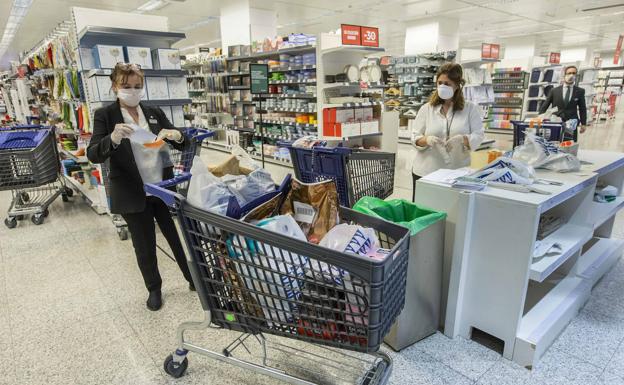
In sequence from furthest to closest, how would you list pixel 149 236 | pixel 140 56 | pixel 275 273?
pixel 140 56 → pixel 149 236 → pixel 275 273

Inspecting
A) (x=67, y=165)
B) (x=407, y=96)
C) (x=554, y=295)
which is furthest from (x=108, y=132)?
(x=407, y=96)

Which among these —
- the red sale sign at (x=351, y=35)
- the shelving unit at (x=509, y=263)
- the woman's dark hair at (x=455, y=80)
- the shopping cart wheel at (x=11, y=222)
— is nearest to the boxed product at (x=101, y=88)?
the shopping cart wheel at (x=11, y=222)

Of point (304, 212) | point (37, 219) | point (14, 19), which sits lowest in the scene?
point (37, 219)

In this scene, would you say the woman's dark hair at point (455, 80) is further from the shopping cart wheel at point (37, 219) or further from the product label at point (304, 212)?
the shopping cart wheel at point (37, 219)

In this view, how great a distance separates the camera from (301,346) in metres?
2.11

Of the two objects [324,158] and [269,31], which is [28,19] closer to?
[269,31]

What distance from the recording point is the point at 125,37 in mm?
3729

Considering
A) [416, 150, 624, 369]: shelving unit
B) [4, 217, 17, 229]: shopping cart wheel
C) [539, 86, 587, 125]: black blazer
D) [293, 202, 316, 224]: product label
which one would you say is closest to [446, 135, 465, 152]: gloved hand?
[416, 150, 624, 369]: shelving unit

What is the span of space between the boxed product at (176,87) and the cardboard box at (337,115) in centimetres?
232

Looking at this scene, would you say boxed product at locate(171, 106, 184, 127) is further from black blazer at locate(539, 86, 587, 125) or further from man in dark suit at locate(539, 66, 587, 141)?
black blazer at locate(539, 86, 587, 125)

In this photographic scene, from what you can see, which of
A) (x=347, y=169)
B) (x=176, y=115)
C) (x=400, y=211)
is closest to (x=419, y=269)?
(x=400, y=211)

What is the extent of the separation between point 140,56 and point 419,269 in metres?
3.23

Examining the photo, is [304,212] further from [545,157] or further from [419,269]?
[545,157]

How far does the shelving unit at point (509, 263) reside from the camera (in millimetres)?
1812
